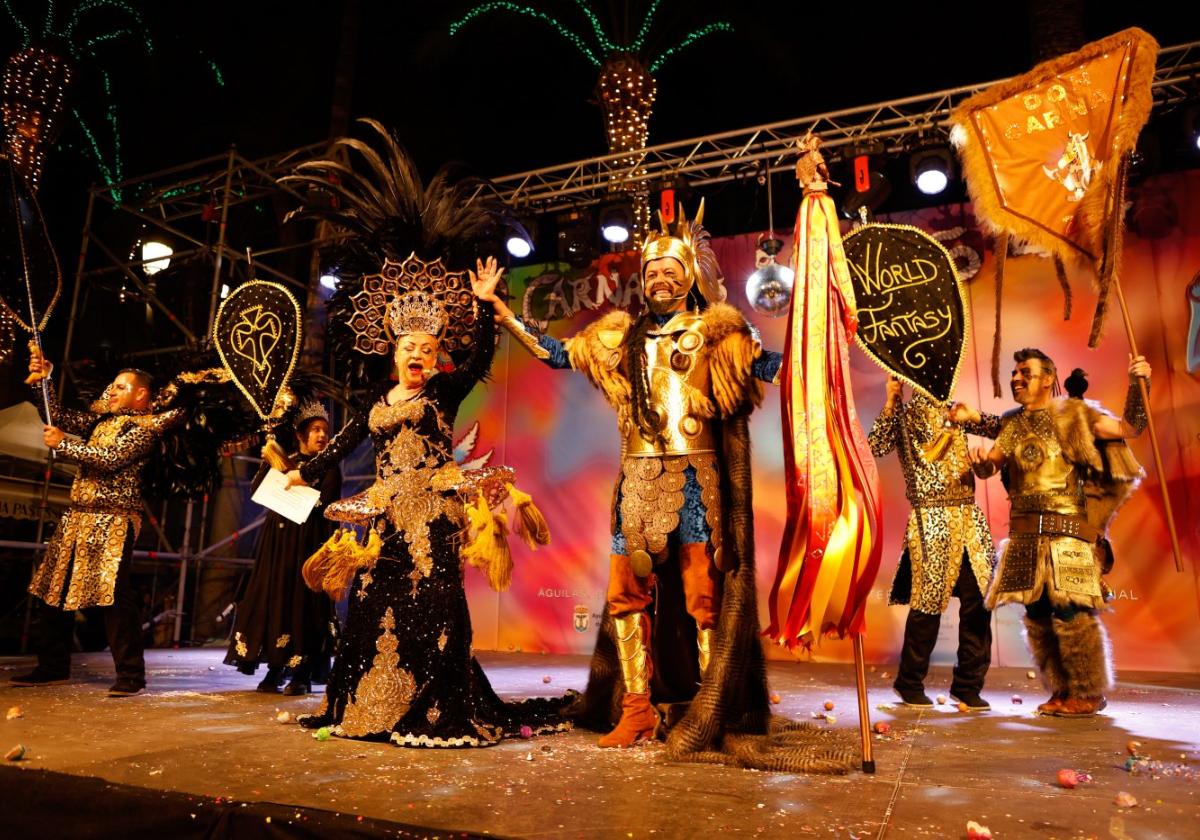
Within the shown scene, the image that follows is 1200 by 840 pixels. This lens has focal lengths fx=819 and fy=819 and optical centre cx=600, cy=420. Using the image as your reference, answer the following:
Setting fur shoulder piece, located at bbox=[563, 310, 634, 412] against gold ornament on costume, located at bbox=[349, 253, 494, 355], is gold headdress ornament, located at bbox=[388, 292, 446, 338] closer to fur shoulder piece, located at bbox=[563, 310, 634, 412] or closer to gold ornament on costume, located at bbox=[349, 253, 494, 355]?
gold ornament on costume, located at bbox=[349, 253, 494, 355]

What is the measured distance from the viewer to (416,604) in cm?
340

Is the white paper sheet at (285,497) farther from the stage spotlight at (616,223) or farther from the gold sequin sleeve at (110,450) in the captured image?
the stage spotlight at (616,223)

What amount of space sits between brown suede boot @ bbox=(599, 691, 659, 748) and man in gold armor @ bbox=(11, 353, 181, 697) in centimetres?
288

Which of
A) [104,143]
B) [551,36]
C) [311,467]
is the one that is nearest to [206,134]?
[104,143]

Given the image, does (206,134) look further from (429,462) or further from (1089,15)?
(1089,15)

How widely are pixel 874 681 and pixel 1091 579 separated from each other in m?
2.05

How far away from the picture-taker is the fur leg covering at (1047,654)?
4.19 metres

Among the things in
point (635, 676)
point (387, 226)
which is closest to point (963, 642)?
point (635, 676)

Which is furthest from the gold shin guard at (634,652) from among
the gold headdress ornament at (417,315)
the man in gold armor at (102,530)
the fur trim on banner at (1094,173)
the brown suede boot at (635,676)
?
the man in gold armor at (102,530)

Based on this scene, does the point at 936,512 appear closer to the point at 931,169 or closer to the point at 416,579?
the point at 416,579

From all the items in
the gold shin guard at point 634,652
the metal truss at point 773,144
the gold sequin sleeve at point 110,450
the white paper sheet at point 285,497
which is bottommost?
the gold shin guard at point 634,652

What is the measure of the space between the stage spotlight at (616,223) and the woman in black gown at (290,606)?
3801mm

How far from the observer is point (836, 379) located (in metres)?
2.84

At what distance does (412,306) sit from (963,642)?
138 inches
